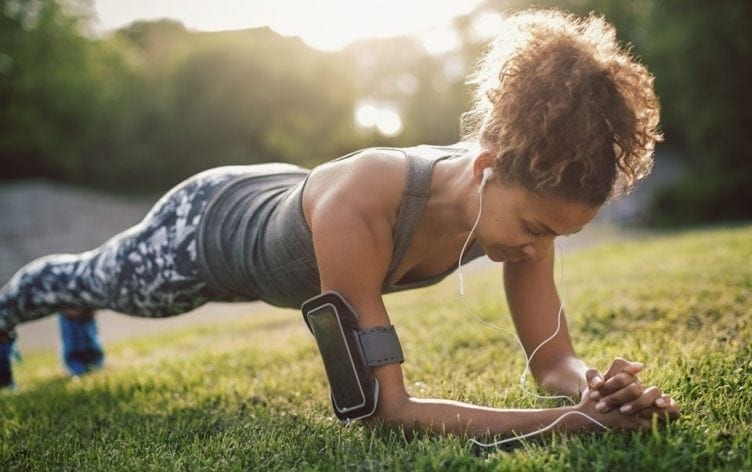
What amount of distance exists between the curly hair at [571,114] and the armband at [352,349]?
65cm

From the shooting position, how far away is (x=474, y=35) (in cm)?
3419

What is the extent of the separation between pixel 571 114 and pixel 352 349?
0.97 metres

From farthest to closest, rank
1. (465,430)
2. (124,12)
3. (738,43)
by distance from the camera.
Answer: (738,43) < (124,12) < (465,430)

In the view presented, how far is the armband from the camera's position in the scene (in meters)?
2.21

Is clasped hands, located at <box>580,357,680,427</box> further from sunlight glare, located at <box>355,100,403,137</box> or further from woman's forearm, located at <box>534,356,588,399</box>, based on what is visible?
sunlight glare, located at <box>355,100,403,137</box>

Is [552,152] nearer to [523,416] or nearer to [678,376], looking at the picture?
[523,416]

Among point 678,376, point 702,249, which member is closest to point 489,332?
point 678,376

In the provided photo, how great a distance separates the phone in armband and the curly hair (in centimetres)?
68

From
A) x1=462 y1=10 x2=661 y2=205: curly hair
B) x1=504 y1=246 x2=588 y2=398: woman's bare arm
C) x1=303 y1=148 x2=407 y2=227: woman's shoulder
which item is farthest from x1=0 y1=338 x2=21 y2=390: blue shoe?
x1=462 y1=10 x2=661 y2=205: curly hair

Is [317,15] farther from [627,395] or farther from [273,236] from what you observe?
[627,395]

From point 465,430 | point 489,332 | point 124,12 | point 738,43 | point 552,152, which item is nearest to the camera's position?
point 552,152

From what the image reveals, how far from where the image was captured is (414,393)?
9.55 ft

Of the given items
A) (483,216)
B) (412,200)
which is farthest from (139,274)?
(483,216)

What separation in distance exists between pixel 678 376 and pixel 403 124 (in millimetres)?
19839
